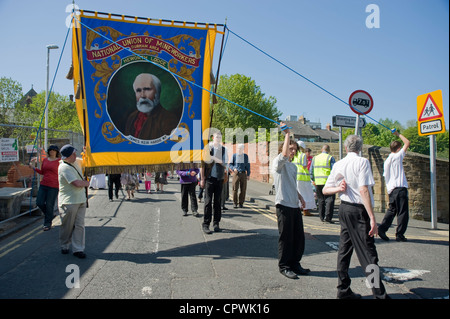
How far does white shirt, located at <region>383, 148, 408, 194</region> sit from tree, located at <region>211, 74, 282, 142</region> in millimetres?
35518

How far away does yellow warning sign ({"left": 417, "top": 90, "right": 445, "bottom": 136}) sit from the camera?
6.24 m

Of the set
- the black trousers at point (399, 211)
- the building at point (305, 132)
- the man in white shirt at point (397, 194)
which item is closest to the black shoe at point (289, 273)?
the man in white shirt at point (397, 194)

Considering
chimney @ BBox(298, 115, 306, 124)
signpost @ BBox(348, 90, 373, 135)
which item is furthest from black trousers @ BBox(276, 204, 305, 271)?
chimney @ BBox(298, 115, 306, 124)

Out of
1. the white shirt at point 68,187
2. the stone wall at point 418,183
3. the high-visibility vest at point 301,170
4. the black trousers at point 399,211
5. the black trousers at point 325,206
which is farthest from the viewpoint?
the stone wall at point 418,183

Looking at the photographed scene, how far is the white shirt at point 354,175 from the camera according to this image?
3598 millimetres

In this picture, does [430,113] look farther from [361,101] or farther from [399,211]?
[399,211]

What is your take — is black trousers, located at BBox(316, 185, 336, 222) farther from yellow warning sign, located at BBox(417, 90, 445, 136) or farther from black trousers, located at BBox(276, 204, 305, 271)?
black trousers, located at BBox(276, 204, 305, 271)

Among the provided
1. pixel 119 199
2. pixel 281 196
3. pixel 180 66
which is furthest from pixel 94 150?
pixel 119 199

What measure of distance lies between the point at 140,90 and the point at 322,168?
5.16 metres

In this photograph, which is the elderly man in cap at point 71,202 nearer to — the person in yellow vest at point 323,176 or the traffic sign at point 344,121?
the person in yellow vest at point 323,176

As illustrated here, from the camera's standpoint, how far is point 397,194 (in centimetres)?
618

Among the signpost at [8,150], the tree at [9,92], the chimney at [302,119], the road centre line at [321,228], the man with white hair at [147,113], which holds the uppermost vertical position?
the chimney at [302,119]

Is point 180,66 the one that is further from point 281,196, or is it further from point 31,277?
point 31,277

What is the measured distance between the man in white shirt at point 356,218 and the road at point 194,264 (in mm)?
367
